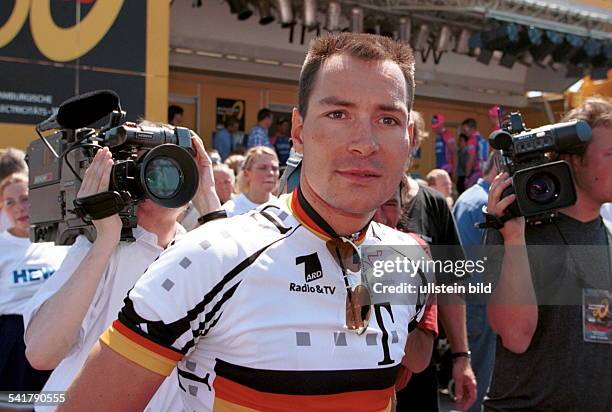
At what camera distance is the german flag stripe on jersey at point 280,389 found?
134 cm

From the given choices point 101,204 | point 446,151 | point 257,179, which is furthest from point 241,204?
point 446,151

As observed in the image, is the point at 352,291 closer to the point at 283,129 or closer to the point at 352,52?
the point at 352,52

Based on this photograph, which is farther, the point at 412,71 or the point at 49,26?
the point at 49,26

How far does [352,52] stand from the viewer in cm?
146

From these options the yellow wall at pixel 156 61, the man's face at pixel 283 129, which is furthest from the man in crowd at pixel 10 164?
the man's face at pixel 283 129

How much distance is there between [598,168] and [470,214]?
1.94 meters

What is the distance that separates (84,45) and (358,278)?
6.06 metres

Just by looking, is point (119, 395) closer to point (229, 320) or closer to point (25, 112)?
point (229, 320)

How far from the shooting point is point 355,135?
56.4 inches

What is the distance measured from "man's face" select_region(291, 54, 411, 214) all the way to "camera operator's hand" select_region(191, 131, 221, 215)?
2.91 ft

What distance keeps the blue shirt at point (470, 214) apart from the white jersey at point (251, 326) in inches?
110

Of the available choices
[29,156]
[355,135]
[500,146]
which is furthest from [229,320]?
[29,156]

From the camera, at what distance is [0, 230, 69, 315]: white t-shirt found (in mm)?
3461

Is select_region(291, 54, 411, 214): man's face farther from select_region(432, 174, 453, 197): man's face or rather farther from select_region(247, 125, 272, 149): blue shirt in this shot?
select_region(247, 125, 272, 149): blue shirt
